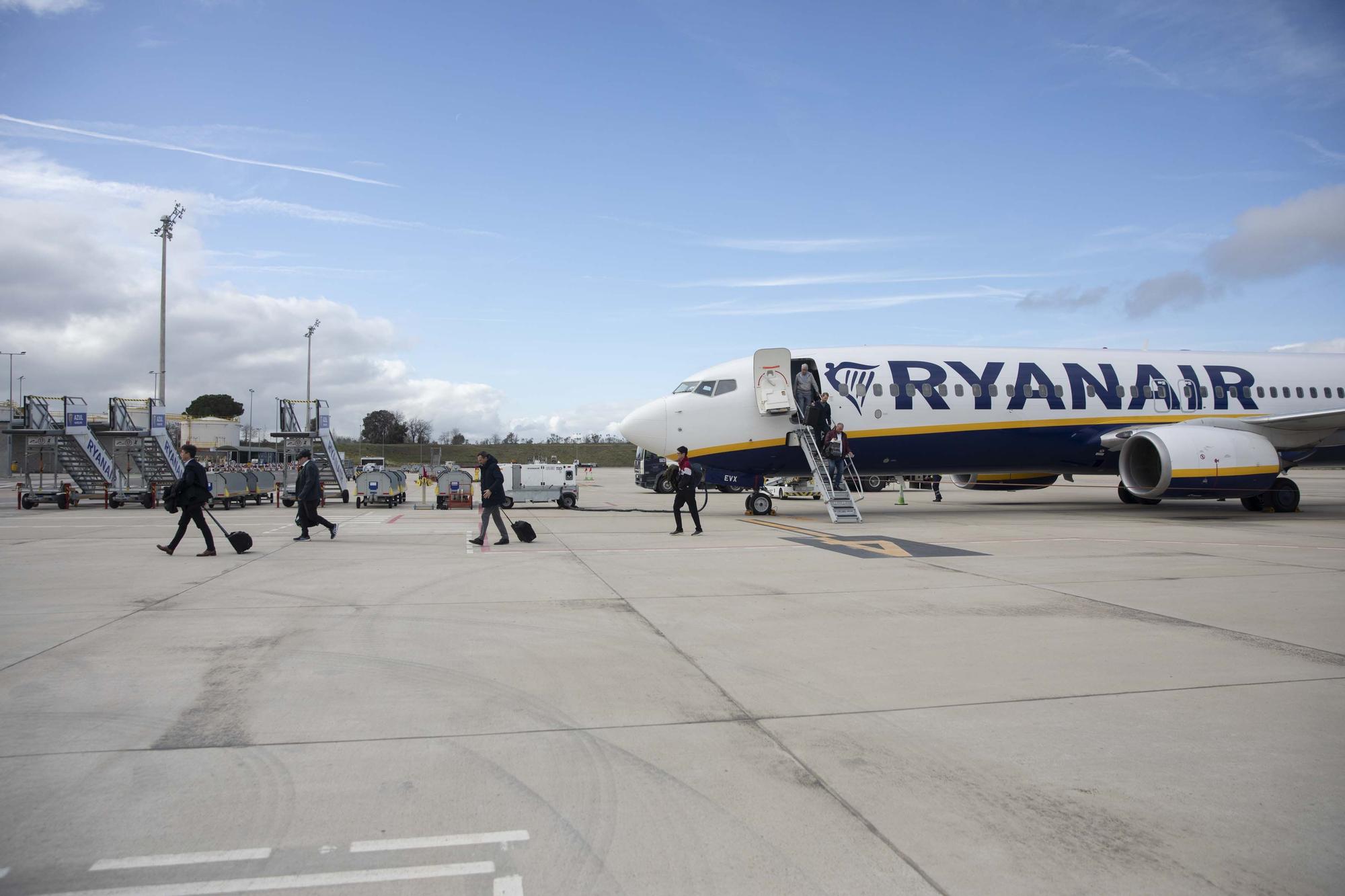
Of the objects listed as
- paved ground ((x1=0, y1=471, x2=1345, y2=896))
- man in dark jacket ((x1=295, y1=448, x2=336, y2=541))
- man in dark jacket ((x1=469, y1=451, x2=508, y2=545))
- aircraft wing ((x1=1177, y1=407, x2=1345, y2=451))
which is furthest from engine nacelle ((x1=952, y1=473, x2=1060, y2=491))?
man in dark jacket ((x1=295, y1=448, x2=336, y2=541))

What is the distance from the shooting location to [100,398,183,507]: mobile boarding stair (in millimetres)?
25422

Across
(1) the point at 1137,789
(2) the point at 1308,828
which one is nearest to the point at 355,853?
(1) the point at 1137,789

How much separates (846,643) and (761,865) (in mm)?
3522

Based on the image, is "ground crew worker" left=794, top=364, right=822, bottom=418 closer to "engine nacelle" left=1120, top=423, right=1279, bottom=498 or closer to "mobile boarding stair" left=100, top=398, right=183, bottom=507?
"engine nacelle" left=1120, top=423, right=1279, bottom=498

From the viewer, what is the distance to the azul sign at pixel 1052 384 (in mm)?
18781

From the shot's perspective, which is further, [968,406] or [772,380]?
[968,406]

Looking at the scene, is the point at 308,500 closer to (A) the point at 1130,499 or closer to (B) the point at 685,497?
(B) the point at 685,497

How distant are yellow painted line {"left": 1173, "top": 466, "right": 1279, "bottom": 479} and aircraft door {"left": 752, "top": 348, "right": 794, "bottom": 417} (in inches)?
320

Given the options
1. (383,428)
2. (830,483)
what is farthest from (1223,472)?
(383,428)

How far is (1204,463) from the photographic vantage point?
1759 cm

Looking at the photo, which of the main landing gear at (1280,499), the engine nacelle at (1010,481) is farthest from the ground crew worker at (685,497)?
the main landing gear at (1280,499)

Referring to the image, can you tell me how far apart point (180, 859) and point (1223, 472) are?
20.0 meters

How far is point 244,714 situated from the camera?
184 inches

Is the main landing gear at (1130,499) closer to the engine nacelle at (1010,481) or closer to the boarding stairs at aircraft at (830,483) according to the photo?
the engine nacelle at (1010,481)
